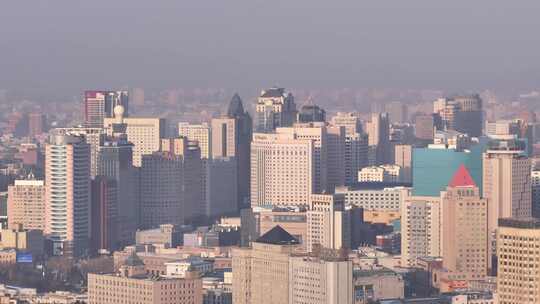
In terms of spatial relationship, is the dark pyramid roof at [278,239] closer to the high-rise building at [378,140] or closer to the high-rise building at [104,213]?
the high-rise building at [104,213]

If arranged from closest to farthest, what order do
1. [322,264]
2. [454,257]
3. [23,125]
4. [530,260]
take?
[530,260] < [322,264] < [454,257] < [23,125]

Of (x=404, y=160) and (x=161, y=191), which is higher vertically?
(x=404, y=160)

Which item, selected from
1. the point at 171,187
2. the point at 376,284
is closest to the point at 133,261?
the point at 376,284

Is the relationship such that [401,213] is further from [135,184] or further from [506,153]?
[135,184]

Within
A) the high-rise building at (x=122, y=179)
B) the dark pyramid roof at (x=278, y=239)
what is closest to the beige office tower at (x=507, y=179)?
the dark pyramid roof at (x=278, y=239)

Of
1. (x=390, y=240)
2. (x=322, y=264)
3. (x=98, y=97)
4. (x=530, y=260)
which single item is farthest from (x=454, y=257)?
(x=98, y=97)

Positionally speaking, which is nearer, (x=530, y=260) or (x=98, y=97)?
(x=530, y=260)

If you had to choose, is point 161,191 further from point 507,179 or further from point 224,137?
point 507,179
